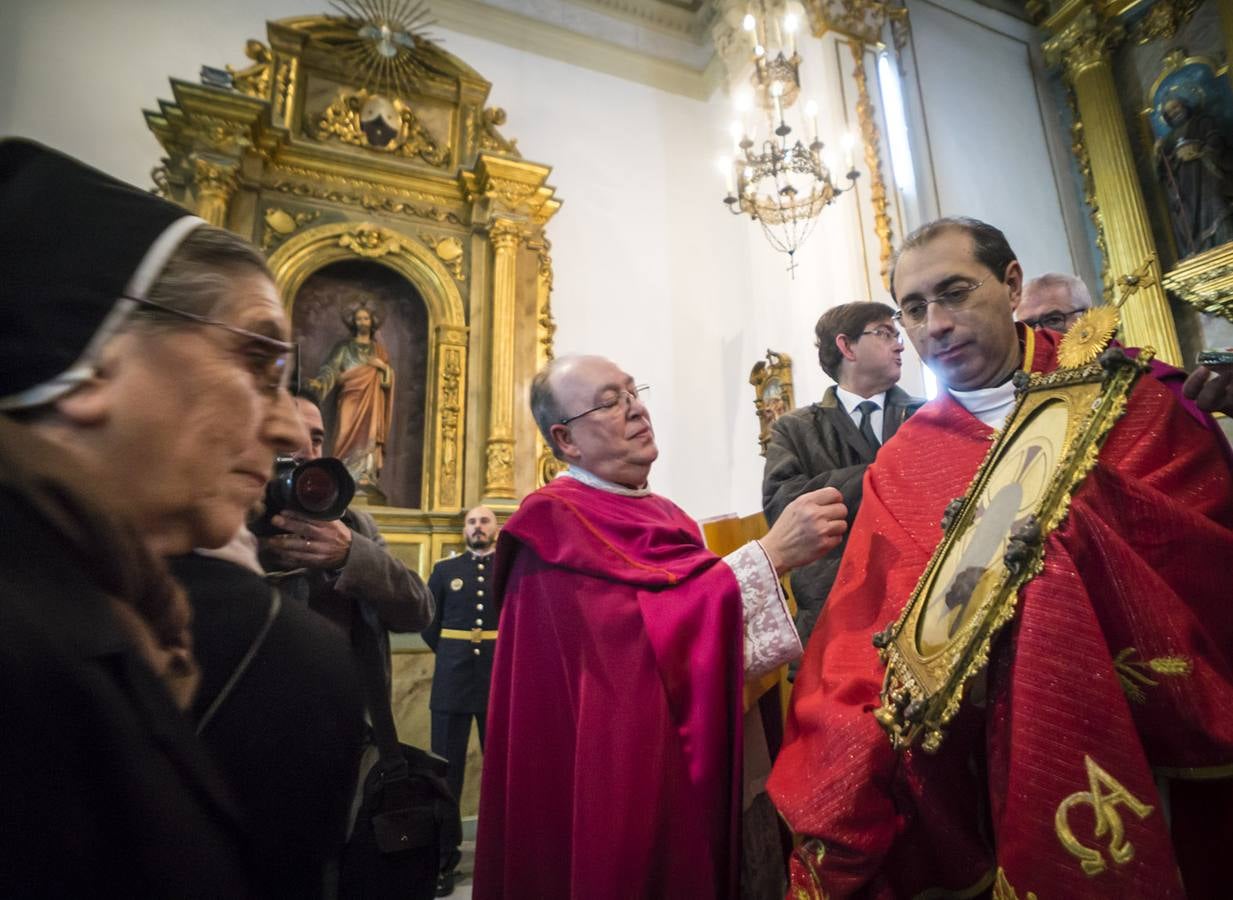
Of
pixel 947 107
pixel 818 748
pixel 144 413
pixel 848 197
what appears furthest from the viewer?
pixel 947 107

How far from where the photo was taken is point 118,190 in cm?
69

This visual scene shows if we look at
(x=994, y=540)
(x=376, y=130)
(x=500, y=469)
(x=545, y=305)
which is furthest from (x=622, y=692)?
Answer: (x=376, y=130)

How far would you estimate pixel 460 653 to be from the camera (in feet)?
13.8

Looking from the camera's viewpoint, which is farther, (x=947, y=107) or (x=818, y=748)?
(x=947, y=107)

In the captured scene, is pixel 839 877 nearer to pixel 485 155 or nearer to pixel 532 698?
pixel 532 698

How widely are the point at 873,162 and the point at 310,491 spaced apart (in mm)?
5471

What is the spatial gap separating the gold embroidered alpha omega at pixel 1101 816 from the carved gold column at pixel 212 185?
608 centimetres

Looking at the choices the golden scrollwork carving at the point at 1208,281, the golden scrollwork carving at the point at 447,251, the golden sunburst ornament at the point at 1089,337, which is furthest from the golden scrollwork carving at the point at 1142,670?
the golden scrollwork carving at the point at 447,251

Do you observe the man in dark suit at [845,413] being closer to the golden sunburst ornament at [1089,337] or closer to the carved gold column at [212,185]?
the golden sunburst ornament at [1089,337]

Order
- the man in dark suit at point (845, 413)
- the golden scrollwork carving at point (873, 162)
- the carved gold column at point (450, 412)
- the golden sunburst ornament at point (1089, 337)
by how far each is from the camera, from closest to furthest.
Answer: the golden sunburst ornament at point (1089, 337) → the man in dark suit at point (845, 413) → the golden scrollwork carving at point (873, 162) → the carved gold column at point (450, 412)

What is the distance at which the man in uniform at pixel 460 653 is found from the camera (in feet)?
13.5

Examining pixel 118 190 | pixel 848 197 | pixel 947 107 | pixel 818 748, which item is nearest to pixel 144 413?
pixel 118 190

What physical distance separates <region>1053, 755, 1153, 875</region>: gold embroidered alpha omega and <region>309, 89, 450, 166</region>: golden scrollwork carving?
6.72m

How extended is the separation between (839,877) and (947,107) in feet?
22.3
